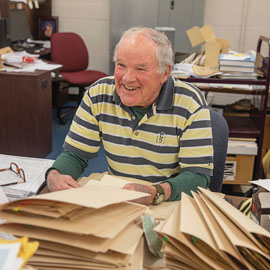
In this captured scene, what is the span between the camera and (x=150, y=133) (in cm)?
150

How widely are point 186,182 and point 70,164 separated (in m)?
0.43

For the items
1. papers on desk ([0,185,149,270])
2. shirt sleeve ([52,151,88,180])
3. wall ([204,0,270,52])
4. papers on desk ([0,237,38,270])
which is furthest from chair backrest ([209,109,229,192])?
wall ([204,0,270,52])

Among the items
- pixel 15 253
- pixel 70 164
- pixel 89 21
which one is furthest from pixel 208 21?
pixel 15 253

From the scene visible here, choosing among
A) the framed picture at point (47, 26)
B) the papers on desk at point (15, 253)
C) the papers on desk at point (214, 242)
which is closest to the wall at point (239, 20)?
the framed picture at point (47, 26)

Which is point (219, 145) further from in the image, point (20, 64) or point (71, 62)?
point (71, 62)

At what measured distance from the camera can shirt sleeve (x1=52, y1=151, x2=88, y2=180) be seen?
1.44 meters

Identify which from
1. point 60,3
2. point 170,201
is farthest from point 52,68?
point 170,201

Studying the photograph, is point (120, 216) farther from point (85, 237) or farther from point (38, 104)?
point (38, 104)

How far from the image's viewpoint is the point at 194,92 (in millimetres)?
1524

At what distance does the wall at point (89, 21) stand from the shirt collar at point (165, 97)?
12.8 feet

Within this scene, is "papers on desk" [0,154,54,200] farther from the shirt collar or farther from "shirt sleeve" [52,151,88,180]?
the shirt collar

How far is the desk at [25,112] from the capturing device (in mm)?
3314

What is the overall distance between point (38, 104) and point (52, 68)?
1.16 feet

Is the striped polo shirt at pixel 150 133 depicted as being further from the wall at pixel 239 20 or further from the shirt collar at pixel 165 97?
the wall at pixel 239 20
